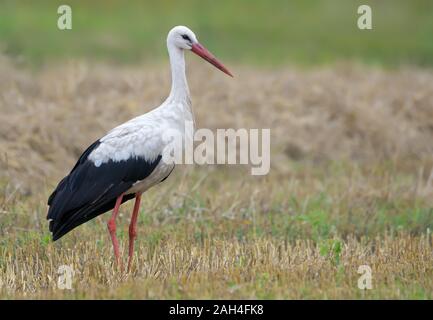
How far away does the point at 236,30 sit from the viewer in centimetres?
2394

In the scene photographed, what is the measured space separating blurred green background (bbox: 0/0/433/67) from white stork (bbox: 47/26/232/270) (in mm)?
9057

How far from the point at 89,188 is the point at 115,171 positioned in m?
0.27

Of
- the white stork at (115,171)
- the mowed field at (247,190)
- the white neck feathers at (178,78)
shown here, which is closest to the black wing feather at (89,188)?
the white stork at (115,171)

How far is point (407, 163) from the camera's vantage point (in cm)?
1384

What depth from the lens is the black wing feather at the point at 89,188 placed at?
764 centimetres

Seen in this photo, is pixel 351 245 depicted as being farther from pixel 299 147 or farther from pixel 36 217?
pixel 299 147

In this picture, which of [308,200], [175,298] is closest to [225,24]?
[308,200]

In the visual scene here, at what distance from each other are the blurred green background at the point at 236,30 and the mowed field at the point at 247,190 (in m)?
2.46

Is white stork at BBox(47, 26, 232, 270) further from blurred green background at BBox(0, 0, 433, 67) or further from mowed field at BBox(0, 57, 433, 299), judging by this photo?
blurred green background at BBox(0, 0, 433, 67)

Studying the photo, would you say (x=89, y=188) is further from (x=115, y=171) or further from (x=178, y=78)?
(x=178, y=78)

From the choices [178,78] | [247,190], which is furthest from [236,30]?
[178,78]

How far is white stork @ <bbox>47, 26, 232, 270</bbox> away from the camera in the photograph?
7.66 m

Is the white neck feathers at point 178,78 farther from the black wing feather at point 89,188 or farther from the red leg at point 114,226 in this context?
the red leg at point 114,226
